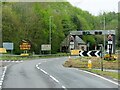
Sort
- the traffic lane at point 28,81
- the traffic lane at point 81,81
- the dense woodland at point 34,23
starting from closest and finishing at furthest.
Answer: the traffic lane at point 81,81
the traffic lane at point 28,81
the dense woodland at point 34,23

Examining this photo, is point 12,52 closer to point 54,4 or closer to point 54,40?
point 54,40

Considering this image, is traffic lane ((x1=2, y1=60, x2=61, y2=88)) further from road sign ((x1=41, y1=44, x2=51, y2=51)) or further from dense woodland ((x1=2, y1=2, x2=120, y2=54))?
road sign ((x1=41, y1=44, x2=51, y2=51))

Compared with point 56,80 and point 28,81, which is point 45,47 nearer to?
point 56,80

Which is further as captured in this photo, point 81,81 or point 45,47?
point 45,47

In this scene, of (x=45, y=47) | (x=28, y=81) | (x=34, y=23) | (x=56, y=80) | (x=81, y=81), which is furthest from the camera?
(x=34, y=23)

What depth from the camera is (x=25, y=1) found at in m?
95.3

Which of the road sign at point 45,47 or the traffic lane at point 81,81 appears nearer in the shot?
the traffic lane at point 81,81

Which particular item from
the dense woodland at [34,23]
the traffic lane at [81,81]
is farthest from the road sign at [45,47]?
the traffic lane at [81,81]

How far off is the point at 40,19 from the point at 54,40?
7.16 metres

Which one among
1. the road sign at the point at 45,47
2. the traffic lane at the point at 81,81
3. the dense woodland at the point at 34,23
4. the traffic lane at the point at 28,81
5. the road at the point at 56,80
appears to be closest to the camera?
the traffic lane at the point at 81,81

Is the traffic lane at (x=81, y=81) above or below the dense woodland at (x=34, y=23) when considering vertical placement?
below

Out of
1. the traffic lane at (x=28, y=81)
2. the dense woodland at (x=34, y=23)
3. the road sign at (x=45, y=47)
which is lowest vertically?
the traffic lane at (x=28, y=81)

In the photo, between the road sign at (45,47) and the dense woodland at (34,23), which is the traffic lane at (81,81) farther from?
the road sign at (45,47)

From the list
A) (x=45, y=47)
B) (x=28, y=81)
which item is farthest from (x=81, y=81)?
(x=45, y=47)
